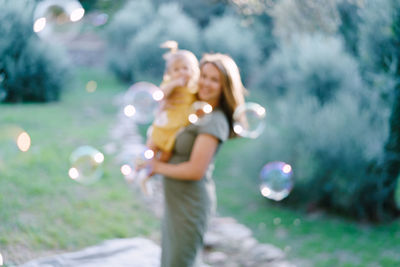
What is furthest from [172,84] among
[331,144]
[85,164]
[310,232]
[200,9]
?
[200,9]

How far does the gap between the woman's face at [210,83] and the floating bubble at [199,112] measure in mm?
38

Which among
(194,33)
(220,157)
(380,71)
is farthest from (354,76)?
(194,33)

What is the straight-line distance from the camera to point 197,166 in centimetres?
244

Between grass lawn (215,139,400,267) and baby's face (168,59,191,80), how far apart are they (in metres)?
3.05

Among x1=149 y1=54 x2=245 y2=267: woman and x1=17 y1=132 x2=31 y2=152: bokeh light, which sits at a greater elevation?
x1=17 y1=132 x2=31 y2=152: bokeh light

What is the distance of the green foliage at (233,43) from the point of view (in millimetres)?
13547

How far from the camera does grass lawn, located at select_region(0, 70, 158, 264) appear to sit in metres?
4.25

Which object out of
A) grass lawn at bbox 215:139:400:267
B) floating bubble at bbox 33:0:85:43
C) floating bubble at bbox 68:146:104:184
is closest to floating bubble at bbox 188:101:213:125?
floating bubble at bbox 68:146:104:184

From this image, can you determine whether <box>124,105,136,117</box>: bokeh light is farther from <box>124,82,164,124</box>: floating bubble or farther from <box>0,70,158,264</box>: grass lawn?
<box>0,70,158,264</box>: grass lawn

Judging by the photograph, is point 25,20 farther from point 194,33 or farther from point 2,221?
point 194,33

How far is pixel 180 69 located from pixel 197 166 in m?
0.63

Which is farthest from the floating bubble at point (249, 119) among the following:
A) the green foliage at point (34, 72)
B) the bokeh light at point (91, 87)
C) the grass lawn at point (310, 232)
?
the bokeh light at point (91, 87)

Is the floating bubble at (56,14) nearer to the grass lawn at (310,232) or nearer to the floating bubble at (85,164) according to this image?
the floating bubble at (85,164)

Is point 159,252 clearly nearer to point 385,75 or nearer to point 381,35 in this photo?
point 385,75
